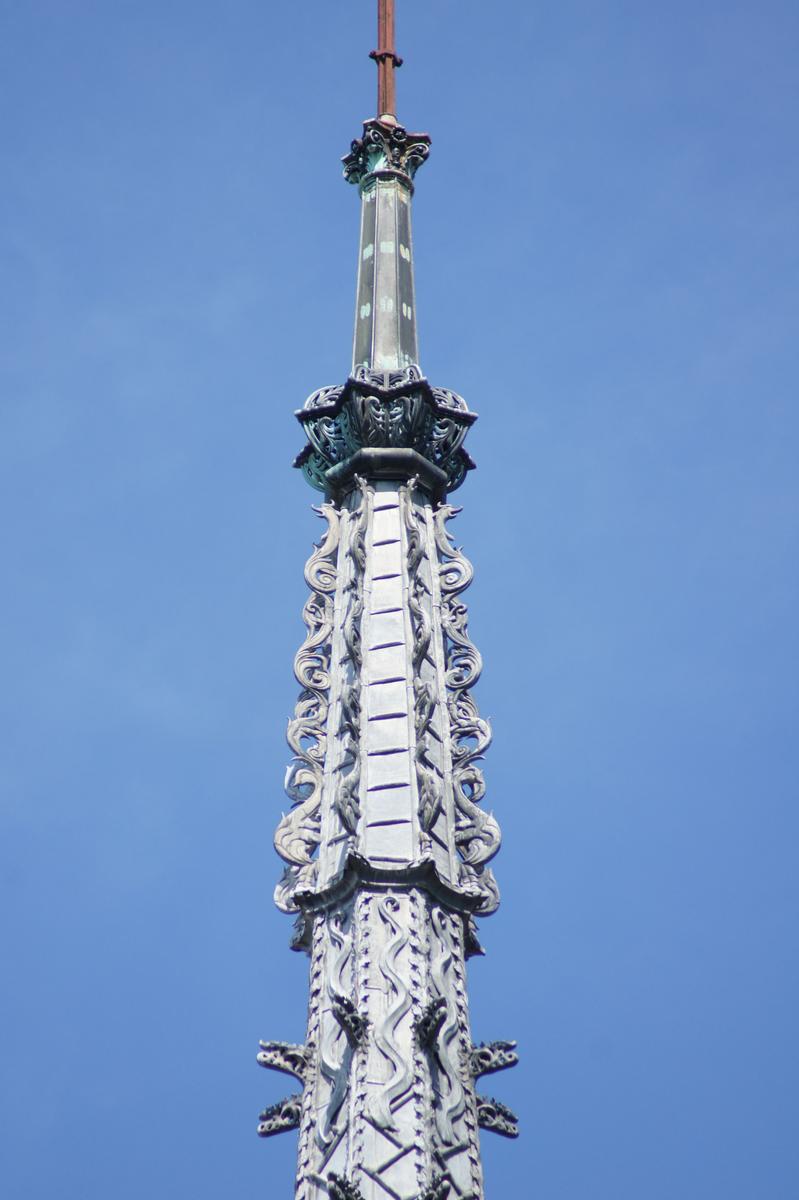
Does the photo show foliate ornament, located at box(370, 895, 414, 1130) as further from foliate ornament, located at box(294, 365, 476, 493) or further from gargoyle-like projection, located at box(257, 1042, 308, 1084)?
foliate ornament, located at box(294, 365, 476, 493)

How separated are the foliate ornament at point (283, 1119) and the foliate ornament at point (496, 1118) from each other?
1.76m

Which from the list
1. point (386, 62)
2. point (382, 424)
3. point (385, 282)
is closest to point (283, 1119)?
point (382, 424)

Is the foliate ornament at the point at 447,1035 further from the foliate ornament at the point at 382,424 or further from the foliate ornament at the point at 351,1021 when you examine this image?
the foliate ornament at the point at 382,424

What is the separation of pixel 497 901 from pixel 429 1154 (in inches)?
149

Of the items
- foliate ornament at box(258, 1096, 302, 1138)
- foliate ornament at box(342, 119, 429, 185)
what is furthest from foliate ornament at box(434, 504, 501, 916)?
foliate ornament at box(342, 119, 429, 185)

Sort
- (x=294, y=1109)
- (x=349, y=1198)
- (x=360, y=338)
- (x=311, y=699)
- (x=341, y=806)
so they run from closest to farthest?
(x=349, y=1198), (x=294, y=1109), (x=341, y=806), (x=311, y=699), (x=360, y=338)

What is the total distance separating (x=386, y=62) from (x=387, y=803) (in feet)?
47.6

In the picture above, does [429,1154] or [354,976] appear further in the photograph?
[354,976]

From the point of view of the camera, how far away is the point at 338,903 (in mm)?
21047

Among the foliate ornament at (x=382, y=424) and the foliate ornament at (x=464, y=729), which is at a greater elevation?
the foliate ornament at (x=382, y=424)

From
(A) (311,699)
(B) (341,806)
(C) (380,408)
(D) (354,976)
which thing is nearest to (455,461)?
(C) (380,408)

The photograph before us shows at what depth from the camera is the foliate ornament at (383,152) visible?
30266 mm

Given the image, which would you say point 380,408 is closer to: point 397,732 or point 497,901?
point 397,732

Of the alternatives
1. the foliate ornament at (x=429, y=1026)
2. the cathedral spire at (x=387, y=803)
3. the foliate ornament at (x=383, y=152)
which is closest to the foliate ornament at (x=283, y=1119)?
the cathedral spire at (x=387, y=803)
